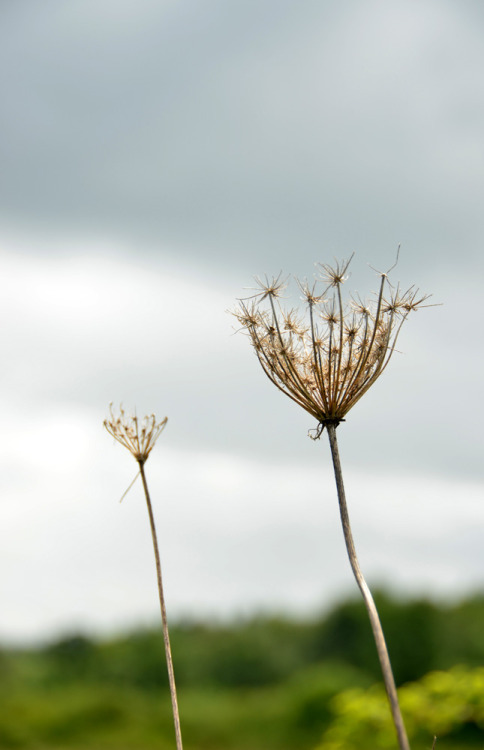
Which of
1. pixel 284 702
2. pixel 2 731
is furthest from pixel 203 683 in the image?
pixel 2 731

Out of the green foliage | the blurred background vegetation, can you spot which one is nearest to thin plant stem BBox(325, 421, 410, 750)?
the green foliage

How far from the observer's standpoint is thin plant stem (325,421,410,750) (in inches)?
120

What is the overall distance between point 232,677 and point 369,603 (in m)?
28.4

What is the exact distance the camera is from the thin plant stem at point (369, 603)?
3.04 metres

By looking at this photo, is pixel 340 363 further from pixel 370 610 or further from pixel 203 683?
pixel 203 683

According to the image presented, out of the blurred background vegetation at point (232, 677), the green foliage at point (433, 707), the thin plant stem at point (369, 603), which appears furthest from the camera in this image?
the blurred background vegetation at point (232, 677)

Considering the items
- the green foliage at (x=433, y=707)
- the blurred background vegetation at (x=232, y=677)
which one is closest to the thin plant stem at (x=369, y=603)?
the green foliage at (x=433, y=707)

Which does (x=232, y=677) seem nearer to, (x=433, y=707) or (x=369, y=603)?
(x=433, y=707)

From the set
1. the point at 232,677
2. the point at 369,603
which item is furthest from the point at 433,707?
the point at 232,677

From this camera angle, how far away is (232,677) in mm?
29266

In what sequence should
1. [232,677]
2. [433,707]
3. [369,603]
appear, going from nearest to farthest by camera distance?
[369,603] < [433,707] < [232,677]

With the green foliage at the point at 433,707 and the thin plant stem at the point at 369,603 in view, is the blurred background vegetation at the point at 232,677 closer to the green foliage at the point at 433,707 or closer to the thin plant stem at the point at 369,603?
the green foliage at the point at 433,707

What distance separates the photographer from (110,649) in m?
31.7

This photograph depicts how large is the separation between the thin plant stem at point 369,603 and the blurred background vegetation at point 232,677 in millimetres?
22379
